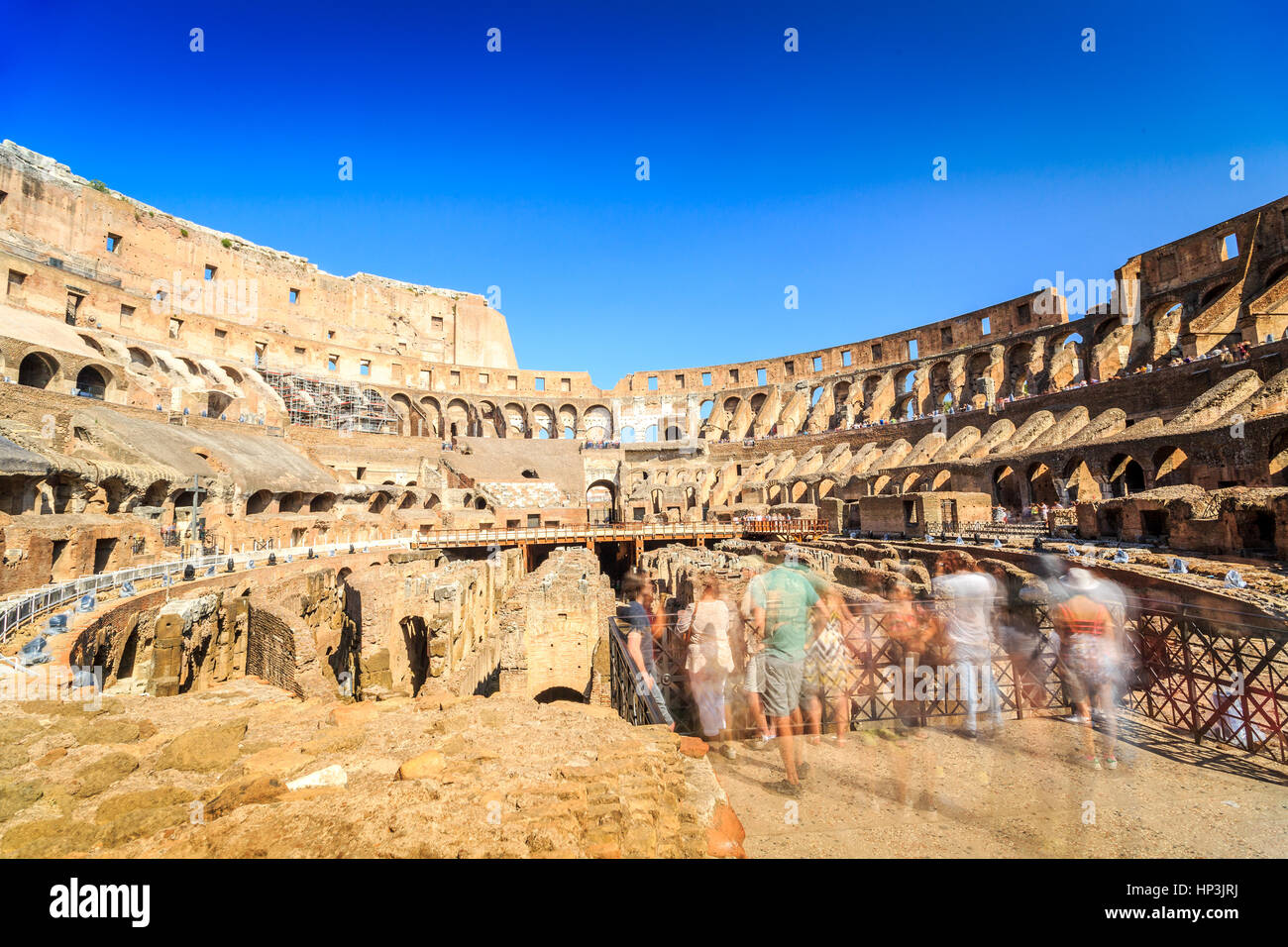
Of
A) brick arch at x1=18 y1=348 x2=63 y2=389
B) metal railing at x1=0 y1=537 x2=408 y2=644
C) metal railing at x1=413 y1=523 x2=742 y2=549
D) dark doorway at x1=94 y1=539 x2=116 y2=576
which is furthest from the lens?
metal railing at x1=413 y1=523 x2=742 y2=549

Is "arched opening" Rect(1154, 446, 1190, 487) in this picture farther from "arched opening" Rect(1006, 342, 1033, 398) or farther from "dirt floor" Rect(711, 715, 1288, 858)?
"arched opening" Rect(1006, 342, 1033, 398)

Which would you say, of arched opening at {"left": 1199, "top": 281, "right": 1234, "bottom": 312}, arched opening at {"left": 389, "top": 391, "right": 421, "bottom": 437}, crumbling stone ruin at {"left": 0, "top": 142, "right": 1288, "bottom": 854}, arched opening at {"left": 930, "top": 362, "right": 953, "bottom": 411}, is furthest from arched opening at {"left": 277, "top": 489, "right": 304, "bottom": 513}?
arched opening at {"left": 1199, "top": 281, "right": 1234, "bottom": 312}

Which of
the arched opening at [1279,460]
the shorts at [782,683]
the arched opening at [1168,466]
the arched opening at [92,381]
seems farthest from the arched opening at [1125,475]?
the arched opening at [92,381]

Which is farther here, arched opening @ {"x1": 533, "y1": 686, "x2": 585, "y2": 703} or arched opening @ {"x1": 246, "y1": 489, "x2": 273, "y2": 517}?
arched opening @ {"x1": 246, "y1": 489, "x2": 273, "y2": 517}

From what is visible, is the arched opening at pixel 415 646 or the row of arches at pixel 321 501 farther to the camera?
the row of arches at pixel 321 501

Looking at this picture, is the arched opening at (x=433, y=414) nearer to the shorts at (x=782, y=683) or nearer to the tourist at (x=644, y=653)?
the tourist at (x=644, y=653)

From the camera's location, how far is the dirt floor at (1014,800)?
3637mm

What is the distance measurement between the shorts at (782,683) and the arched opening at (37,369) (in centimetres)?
3639

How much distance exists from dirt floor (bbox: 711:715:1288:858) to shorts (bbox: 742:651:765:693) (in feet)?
1.72

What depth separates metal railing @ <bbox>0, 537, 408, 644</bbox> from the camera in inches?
334

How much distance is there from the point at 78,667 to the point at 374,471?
1358 inches

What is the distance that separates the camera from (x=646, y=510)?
40.1 meters

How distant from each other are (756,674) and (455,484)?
3633cm
